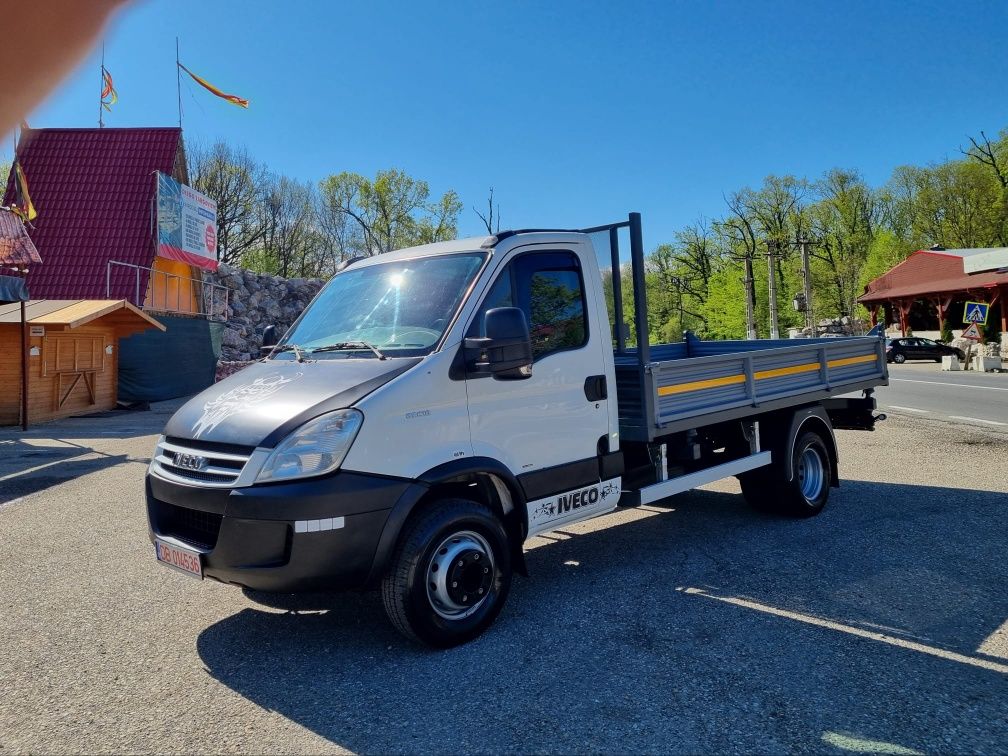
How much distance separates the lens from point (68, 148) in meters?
26.9

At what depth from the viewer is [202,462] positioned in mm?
3699

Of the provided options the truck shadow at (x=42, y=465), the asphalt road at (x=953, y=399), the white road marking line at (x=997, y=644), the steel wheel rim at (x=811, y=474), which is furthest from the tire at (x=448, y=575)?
the asphalt road at (x=953, y=399)

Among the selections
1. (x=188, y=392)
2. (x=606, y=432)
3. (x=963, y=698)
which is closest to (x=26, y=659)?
(x=606, y=432)

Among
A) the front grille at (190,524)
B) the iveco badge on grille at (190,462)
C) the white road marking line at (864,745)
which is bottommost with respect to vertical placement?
the white road marking line at (864,745)

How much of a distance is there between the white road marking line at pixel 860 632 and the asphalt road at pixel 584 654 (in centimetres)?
1

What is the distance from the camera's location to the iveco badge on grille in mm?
3701

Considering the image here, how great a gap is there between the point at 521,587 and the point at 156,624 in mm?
2343

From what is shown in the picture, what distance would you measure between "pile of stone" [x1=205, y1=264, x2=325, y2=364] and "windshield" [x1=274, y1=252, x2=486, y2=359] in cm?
2850

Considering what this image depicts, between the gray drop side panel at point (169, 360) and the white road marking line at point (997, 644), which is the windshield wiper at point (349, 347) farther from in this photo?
the gray drop side panel at point (169, 360)

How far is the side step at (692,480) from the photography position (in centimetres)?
504

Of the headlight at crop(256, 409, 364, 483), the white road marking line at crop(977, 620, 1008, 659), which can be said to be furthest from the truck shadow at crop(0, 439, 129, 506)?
the white road marking line at crop(977, 620, 1008, 659)

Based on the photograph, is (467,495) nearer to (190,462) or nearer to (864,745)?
(190,462)

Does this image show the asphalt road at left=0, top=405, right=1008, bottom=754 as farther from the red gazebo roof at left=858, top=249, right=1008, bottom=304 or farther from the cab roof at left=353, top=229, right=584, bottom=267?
the red gazebo roof at left=858, top=249, right=1008, bottom=304

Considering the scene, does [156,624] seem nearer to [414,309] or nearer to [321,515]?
[321,515]
